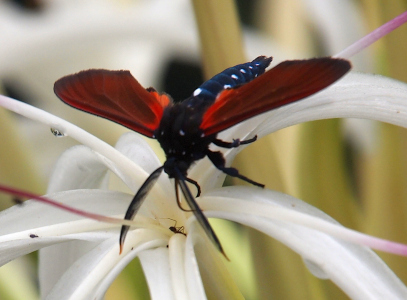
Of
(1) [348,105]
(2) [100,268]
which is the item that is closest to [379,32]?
(1) [348,105]

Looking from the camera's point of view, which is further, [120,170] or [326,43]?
[326,43]

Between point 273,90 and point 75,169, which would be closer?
point 273,90

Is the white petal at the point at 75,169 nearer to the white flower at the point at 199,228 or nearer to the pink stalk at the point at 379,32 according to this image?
the white flower at the point at 199,228

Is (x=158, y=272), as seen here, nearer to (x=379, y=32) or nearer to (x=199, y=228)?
(x=199, y=228)

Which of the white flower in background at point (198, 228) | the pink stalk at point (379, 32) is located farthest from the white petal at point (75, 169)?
the pink stalk at point (379, 32)

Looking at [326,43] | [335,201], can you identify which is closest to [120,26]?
→ [326,43]

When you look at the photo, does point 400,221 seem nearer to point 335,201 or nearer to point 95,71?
point 335,201

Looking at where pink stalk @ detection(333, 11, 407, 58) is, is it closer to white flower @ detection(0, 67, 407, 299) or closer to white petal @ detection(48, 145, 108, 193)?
white flower @ detection(0, 67, 407, 299)
